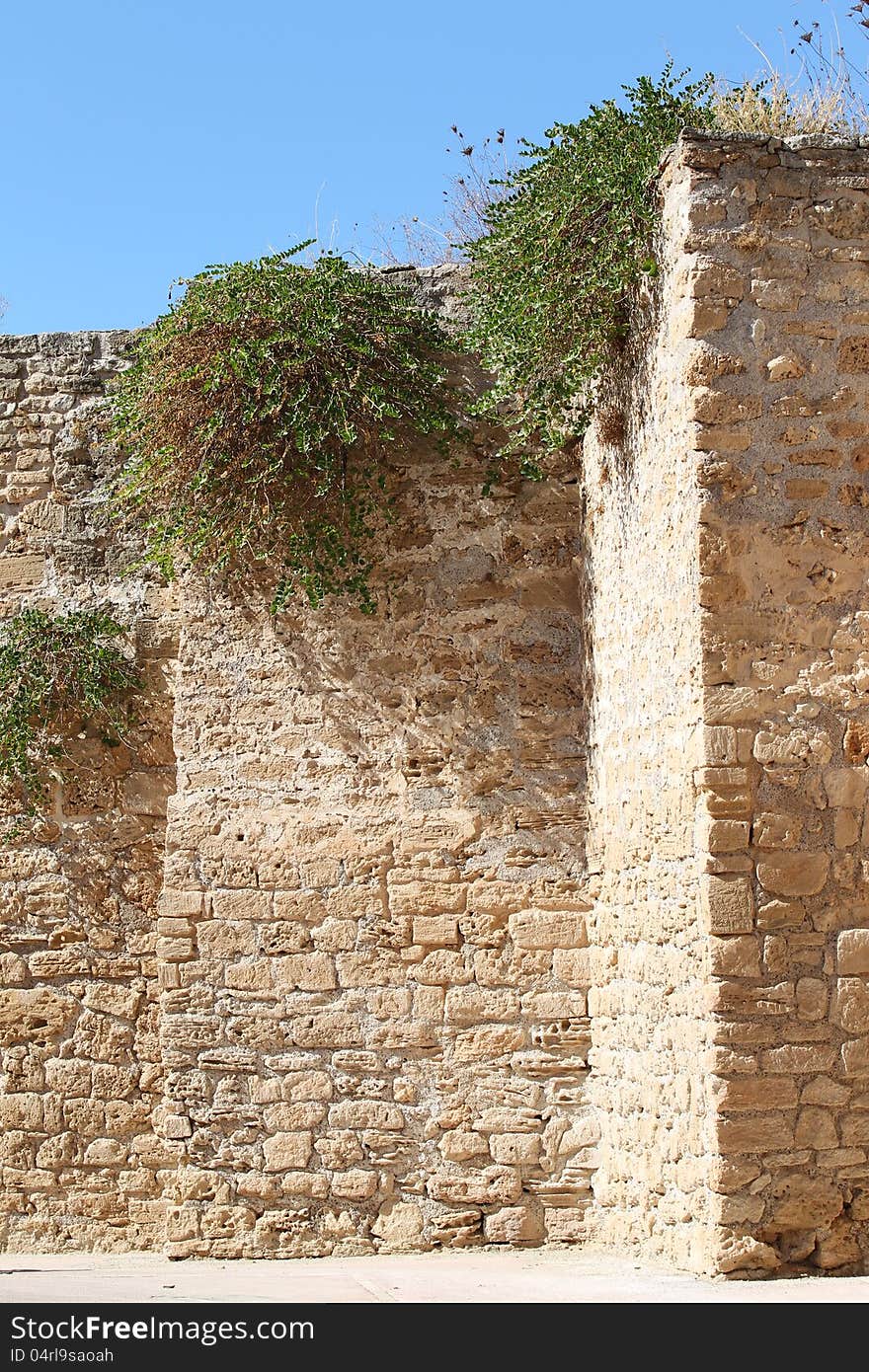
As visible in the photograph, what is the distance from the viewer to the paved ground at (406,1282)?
14.1 ft

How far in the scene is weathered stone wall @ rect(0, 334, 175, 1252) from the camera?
6.59m

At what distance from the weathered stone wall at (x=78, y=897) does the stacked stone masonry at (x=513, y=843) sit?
0.02 metres

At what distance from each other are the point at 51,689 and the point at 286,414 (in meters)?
1.62

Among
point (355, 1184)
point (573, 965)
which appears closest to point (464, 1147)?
point (355, 1184)

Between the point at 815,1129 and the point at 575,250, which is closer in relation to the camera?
the point at 815,1129

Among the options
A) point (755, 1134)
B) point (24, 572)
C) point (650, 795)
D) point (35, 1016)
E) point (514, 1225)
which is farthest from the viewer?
point (24, 572)

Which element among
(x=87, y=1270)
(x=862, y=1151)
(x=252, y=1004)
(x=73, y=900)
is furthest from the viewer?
(x=73, y=900)

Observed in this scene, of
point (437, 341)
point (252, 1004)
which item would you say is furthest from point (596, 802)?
point (437, 341)

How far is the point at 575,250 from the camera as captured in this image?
18.1ft

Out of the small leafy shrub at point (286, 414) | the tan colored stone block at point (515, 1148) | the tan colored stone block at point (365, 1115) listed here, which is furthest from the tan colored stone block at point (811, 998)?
the small leafy shrub at point (286, 414)

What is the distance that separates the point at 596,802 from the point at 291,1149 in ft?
5.94

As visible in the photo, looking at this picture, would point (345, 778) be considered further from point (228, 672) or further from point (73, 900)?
point (73, 900)

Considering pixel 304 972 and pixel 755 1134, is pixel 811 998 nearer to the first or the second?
pixel 755 1134

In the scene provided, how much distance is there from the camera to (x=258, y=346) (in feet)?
20.6
